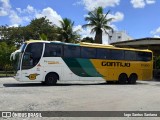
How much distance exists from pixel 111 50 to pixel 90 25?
2223 cm

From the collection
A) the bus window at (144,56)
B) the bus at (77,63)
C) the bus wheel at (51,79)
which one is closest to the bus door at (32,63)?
the bus at (77,63)

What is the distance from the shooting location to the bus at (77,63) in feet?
73.2

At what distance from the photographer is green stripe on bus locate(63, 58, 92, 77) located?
2402cm

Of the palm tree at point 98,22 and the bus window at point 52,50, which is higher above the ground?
the palm tree at point 98,22

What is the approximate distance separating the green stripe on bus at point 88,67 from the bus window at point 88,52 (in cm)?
36

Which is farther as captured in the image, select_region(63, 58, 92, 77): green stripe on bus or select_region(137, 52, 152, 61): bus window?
select_region(137, 52, 152, 61): bus window

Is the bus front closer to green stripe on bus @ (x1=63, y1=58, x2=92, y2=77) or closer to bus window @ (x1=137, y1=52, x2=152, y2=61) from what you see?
green stripe on bus @ (x1=63, y1=58, x2=92, y2=77)

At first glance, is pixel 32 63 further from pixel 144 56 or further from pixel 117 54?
pixel 144 56

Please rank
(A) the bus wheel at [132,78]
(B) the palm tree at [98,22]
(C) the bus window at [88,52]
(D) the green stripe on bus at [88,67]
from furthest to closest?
(B) the palm tree at [98,22] < (A) the bus wheel at [132,78] < (C) the bus window at [88,52] < (D) the green stripe on bus at [88,67]

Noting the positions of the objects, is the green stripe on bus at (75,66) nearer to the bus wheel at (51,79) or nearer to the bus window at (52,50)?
the bus window at (52,50)

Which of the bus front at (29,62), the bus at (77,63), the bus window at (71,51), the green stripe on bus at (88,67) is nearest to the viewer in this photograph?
the bus front at (29,62)

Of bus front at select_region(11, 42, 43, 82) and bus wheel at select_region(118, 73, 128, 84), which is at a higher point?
bus front at select_region(11, 42, 43, 82)

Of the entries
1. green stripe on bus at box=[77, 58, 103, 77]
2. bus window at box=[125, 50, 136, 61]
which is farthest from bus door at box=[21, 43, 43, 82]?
bus window at box=[125, 50, 136, 61]

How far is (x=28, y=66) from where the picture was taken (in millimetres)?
22156
